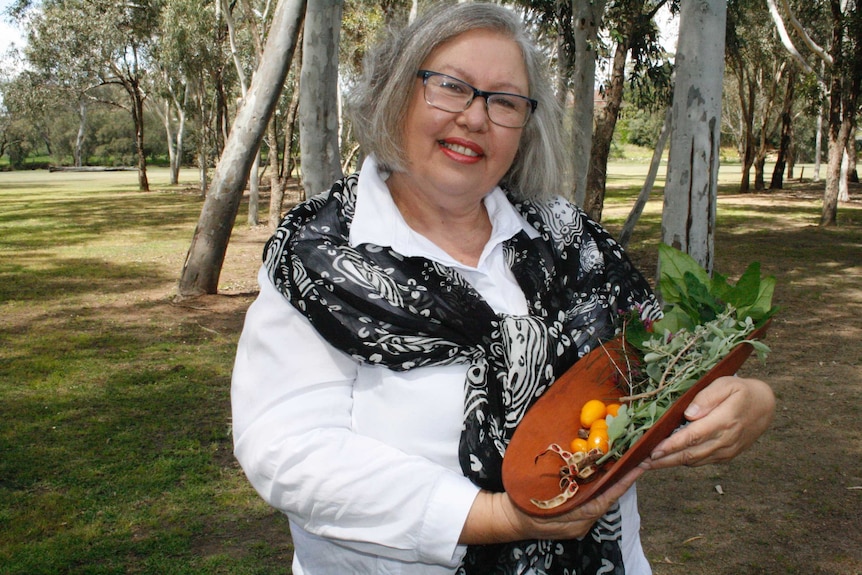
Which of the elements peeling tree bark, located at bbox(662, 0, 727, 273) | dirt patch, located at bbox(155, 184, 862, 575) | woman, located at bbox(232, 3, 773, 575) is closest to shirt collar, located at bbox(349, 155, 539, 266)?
woman, located at bbox(232, 3, 773, 575)

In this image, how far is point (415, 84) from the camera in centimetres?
174

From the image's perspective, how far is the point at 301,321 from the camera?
1.52 meters

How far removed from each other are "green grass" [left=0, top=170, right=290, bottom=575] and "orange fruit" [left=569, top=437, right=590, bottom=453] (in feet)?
8.02

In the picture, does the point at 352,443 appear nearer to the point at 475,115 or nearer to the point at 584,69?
the point at 475,115

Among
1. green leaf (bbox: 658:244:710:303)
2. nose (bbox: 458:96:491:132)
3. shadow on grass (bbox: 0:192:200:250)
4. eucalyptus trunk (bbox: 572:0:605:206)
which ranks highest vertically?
eucalyptus trunk (bbox: 572:0:605:206)

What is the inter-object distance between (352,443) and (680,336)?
0.70 m

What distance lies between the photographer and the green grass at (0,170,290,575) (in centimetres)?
362

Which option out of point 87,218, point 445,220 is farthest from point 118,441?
point 87,218

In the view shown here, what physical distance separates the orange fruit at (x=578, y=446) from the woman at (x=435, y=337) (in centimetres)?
9

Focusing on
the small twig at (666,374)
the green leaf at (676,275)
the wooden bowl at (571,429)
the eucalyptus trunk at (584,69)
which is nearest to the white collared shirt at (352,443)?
the wooden bowl at (571,429)

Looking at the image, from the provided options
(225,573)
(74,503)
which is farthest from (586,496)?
(74,503)

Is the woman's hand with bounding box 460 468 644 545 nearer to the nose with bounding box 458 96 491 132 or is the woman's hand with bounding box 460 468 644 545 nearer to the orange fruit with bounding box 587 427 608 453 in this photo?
the orange fruit with bounding box 587 427 608 453

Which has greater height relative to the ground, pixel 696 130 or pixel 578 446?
pixel 696 130

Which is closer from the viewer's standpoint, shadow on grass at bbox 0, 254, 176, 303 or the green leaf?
the green leaf
